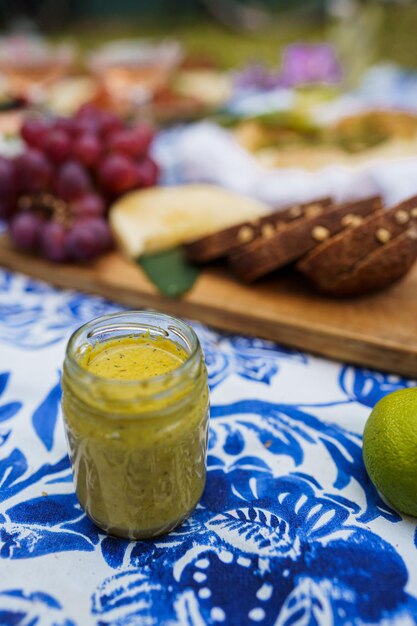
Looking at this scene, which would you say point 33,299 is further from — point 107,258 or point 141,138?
point 141,138

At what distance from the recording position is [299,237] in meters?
1.09

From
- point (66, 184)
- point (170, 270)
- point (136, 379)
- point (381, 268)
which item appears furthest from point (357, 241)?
point (66, 184)

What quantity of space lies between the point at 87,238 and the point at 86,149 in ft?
0.79

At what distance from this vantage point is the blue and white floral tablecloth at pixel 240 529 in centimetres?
62

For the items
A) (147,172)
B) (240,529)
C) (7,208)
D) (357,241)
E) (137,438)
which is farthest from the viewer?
(147,172)

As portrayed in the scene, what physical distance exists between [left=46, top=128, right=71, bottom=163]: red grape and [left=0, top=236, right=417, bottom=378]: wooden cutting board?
0.26 m

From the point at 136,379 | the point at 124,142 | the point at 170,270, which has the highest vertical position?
the point at 136,379

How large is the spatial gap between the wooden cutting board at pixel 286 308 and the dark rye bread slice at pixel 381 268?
0.15 ft

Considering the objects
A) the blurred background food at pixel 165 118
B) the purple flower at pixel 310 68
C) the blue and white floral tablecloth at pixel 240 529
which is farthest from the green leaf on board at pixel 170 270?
the purple flower at pixel 310 68

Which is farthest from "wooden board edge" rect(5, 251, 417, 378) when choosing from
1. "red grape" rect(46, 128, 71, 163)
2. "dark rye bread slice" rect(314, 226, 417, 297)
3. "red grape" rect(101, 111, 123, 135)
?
"red grape" rect(101, 111, 123, 135)

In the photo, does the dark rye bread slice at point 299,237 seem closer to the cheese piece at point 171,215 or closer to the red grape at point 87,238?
the cheese piece at point 171,215

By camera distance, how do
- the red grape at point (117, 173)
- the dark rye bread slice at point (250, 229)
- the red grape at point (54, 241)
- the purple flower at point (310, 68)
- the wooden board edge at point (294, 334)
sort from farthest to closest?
the purple flower at point (310, 68) → the red grape at point (117, 173) → the red grape at point (54, 241) → the dark rye bread slice at point (250, 229) → the wooden board edge at point (294, 334)

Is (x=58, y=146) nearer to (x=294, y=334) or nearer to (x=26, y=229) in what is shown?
(x=26, y=229)

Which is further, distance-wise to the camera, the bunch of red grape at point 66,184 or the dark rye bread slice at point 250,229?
the bunch of red grape at point 66,184
